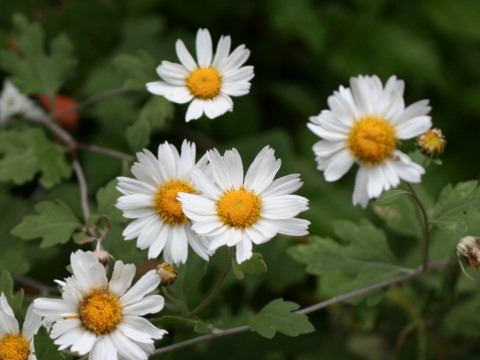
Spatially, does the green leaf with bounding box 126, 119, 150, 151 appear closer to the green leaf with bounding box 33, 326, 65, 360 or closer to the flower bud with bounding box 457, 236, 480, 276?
the green leaf with bounding box 33, 326, 65, 360

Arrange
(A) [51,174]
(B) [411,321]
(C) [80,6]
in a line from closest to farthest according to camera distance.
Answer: (A) [51,174] → (B) [411,321] → (C) [80,6]

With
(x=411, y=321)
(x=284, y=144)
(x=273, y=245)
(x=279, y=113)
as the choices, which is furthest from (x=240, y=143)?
(x=411, y=321)

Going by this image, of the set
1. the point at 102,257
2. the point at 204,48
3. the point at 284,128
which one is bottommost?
the point at 284,128

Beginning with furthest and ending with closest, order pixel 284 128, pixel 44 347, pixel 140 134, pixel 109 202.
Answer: pixel 284 128
pixel 140 134
pixel 109 202
pixel 44 347

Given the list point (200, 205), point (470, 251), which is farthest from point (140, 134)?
point (470, 251)

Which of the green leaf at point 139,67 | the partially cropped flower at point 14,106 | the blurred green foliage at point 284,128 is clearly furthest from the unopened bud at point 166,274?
the partially cropped flower at point 14,106

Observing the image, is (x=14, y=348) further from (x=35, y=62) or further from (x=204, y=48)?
(x=35, y=62)

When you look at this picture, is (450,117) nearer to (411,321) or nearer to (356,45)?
(356,45)
